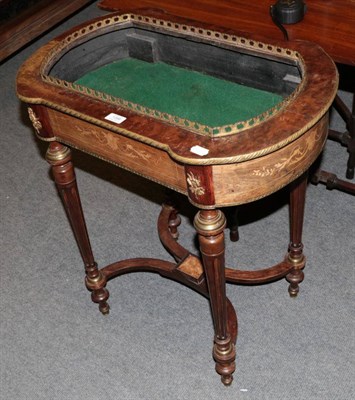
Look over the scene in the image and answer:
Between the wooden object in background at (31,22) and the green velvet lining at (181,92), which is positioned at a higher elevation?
the green velvet lining at (181,92)

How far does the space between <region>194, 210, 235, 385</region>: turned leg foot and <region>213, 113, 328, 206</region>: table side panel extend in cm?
8

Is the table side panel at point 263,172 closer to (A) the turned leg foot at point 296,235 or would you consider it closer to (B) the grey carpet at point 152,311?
(A) the turned leg foot at point 296,235

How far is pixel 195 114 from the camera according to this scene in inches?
81.3

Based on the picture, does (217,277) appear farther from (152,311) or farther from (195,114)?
(152,311)

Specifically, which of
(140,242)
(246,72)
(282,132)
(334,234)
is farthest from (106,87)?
(334,234)

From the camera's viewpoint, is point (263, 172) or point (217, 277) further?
point (217, 277)

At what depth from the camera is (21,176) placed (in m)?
3.46

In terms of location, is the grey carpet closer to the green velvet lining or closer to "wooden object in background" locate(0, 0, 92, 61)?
the green velvet lining

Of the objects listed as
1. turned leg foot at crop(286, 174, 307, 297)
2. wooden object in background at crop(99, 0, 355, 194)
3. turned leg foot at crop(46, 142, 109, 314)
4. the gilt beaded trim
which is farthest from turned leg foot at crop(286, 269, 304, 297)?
the gilt beaded trim

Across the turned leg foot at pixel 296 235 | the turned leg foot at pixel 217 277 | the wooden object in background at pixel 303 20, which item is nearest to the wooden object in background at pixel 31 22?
the wooden object in background at pixel 303 20

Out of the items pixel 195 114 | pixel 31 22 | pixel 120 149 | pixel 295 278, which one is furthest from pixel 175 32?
pixel 31 22

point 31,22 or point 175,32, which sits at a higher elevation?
point 175,32

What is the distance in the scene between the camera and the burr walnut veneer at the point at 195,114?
5.96 feet

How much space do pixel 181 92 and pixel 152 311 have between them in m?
0.99
